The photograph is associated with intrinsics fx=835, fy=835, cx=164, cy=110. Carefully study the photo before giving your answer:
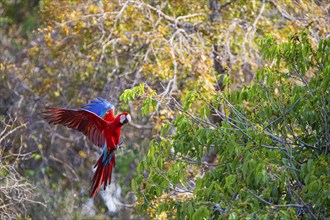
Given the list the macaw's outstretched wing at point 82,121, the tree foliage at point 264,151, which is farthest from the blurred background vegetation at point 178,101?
the macaw's outstretched wing at point 82,121

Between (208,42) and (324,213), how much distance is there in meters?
5.36

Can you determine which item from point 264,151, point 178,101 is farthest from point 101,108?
point 178,101

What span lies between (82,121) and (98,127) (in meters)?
0.15

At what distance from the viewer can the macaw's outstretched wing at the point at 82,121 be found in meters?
6.98

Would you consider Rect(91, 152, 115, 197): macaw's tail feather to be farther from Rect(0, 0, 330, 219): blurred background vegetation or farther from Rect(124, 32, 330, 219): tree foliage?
Rect(124, 32, 330, 219): tree foliage

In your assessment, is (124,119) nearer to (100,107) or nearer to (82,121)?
(82,121)

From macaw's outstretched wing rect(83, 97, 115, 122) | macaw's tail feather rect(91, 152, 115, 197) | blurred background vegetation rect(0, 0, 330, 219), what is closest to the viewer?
blurred background vegetation rect(0, 0, 330, 219)

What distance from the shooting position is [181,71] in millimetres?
10664

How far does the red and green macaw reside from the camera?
6.92 metres

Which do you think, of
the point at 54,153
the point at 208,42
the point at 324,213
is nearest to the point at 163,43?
the point at 208,42

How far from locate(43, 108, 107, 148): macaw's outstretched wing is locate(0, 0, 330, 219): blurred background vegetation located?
50cm

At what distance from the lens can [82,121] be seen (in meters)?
7.07

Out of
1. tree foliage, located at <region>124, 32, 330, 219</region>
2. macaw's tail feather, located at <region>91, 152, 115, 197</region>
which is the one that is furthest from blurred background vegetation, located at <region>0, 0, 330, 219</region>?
macaw's tail feather, located at <region>91, 152, 115, 197</region>

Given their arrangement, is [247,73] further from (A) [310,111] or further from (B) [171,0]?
(A) [310,111]
